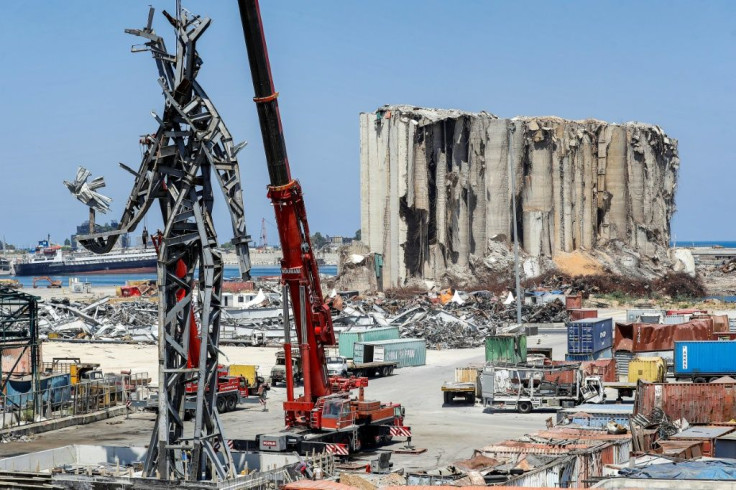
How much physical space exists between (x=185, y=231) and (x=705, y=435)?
569 inches

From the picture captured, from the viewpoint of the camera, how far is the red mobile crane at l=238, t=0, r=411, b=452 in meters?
29.5

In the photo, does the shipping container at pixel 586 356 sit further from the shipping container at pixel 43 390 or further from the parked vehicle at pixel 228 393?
the shipping container at pixel 43 390

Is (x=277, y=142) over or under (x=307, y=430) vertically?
over

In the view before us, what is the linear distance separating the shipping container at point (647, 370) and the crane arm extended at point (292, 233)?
18.2m

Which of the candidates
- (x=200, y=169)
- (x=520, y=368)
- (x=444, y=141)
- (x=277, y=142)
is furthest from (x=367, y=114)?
(x=200, y=169)

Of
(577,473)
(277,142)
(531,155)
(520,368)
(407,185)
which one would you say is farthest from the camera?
(531,155)

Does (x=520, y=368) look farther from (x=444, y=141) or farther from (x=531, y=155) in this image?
(x=531, y=155)

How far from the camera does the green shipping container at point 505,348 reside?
51.5 meters

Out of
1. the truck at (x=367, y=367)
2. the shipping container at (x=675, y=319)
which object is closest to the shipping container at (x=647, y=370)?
the truck at (x=367, y=367)

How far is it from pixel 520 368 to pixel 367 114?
275ft

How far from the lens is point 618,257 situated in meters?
139

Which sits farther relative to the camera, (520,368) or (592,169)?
(592,169)

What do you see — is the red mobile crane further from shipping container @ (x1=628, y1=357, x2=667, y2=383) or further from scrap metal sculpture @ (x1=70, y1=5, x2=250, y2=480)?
shipping container @ (x1=628, y1=357, x2=667, y2=383)

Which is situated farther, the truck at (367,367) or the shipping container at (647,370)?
the truck at (367,367)
